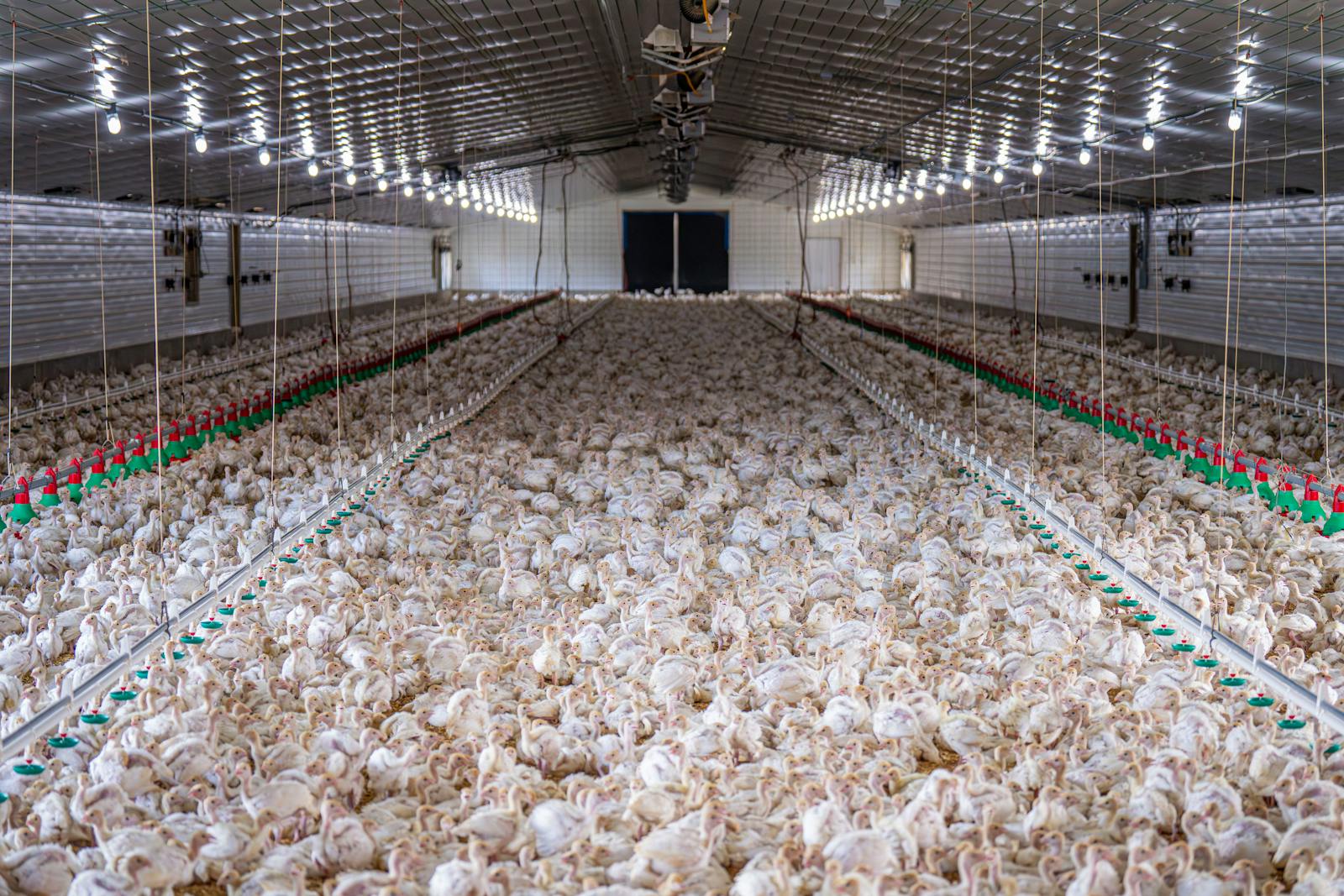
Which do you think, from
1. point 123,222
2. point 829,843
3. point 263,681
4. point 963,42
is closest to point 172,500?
point 263,681

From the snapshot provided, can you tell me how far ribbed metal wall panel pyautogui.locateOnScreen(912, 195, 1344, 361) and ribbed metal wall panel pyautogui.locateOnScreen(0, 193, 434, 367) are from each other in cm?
1264

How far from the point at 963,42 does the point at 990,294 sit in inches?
942

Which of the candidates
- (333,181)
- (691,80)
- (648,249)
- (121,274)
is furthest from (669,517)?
(648,249)

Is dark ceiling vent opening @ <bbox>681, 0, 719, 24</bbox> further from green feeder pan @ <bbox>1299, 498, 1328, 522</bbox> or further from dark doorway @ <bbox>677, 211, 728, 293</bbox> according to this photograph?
dark doorway @ <bbox>677, 211, 728, 293</bbox>

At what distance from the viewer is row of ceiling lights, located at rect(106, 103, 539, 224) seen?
1504 centimetres

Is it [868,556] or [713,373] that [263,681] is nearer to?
[868,556]

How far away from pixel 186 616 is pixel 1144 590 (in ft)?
14.6

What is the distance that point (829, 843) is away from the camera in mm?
3621

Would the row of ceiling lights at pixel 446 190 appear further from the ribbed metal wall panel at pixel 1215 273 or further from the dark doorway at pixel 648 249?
the ribbed metal wall panel at pixel 1215 273

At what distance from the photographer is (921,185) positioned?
28359mm

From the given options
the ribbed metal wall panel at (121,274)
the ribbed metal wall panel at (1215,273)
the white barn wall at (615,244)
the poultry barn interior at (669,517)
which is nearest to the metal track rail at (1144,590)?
the poultry barn interior at (669,517)

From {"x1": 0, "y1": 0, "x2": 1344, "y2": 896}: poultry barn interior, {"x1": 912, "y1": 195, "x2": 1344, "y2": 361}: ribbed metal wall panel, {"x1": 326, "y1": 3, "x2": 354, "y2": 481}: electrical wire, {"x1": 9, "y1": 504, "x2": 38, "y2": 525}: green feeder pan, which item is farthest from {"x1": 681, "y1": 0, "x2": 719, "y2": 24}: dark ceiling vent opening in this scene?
{"x1": 9, "y1": 504, "x2": 38, "y2": 525}: green feeder pan

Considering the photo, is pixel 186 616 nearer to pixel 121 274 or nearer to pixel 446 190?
pixel 121 274

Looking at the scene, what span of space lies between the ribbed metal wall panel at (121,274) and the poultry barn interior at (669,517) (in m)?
0.12
